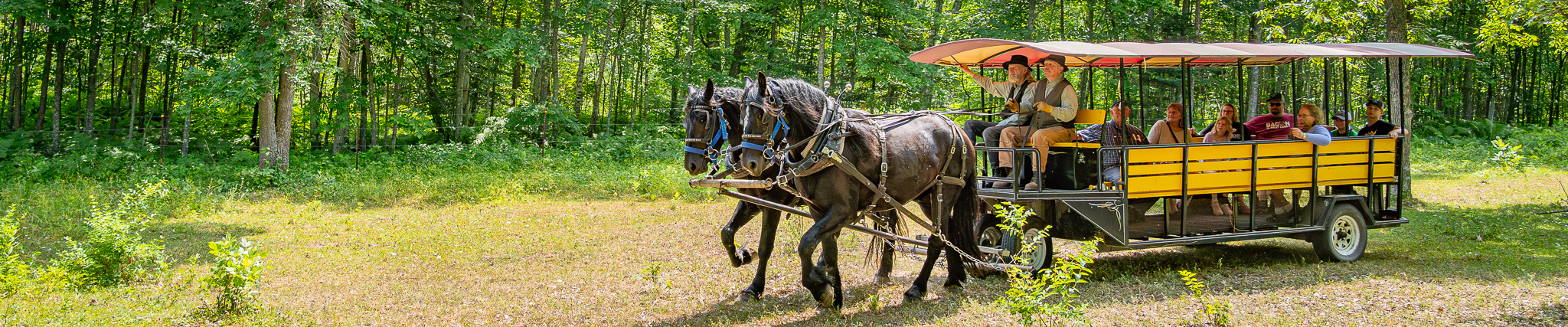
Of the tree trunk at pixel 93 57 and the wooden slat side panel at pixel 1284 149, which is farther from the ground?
the tree trunk at pixel 93 57

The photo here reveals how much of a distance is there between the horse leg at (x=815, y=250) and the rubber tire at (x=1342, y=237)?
469 cm

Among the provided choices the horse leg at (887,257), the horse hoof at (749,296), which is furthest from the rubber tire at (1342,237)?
the horse hoof at (749,296)

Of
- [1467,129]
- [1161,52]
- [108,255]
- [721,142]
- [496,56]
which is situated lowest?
[108,255]

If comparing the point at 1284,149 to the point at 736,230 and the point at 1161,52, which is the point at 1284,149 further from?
the point at 736,230

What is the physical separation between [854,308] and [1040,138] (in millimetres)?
2007

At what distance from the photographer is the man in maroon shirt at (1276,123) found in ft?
24.7

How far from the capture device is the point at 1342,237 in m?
7.56

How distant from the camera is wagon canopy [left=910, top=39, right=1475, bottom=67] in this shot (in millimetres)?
5957

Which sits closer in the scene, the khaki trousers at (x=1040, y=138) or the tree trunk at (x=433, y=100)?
the khaki trousers at (x=1040, y=138)

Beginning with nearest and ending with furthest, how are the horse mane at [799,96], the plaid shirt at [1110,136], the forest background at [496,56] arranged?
the horse mane at [799,96] < the plaid shirt at [1110,136] < the forest background at [496,56]

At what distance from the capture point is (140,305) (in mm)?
5449

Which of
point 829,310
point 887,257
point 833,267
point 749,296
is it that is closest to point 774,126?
point 833,267

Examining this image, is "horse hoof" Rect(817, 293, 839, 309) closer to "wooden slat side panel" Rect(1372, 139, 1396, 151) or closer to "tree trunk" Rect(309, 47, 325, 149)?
"wooden slat side panel" Rect(1372, 139, 1396, 151)

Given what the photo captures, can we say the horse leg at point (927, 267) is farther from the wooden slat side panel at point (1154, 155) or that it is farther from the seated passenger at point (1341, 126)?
the seated passenger at point (1341, 126)
